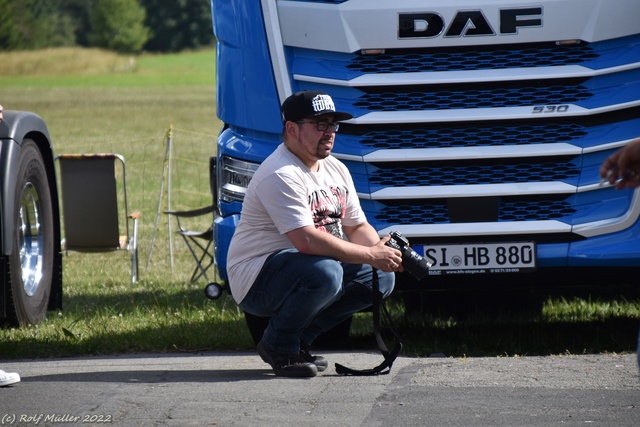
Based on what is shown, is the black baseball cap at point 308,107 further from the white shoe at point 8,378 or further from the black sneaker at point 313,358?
the white shoe at point 8,378

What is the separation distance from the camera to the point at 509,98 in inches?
262

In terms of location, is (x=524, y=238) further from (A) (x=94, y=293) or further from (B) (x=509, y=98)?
(A) (x=94, y=293)

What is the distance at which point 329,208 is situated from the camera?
20.3ft

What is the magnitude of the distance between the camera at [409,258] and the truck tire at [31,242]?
2.54 meters

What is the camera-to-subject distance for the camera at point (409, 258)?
20.0 feet

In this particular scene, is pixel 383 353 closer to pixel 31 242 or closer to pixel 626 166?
pixel 626 166

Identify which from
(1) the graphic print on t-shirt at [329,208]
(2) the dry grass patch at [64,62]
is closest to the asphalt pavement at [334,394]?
(1) the graphic print on t-shirt at [329,208]

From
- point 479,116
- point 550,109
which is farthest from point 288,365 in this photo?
point 550,109

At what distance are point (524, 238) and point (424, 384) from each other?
1253mm

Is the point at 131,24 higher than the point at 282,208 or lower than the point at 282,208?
lower

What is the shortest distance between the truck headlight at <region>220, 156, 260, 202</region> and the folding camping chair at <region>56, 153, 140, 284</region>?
11.0 feet

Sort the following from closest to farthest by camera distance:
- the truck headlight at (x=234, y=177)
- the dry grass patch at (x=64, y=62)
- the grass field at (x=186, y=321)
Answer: the truck headlight at (x=234, y=177) < the grass field at (x=186, y=321) < the dry grass patch at (x=64, y=62)

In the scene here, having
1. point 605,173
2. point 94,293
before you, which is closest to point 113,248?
point 94,293

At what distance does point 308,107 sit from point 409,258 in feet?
2.94
